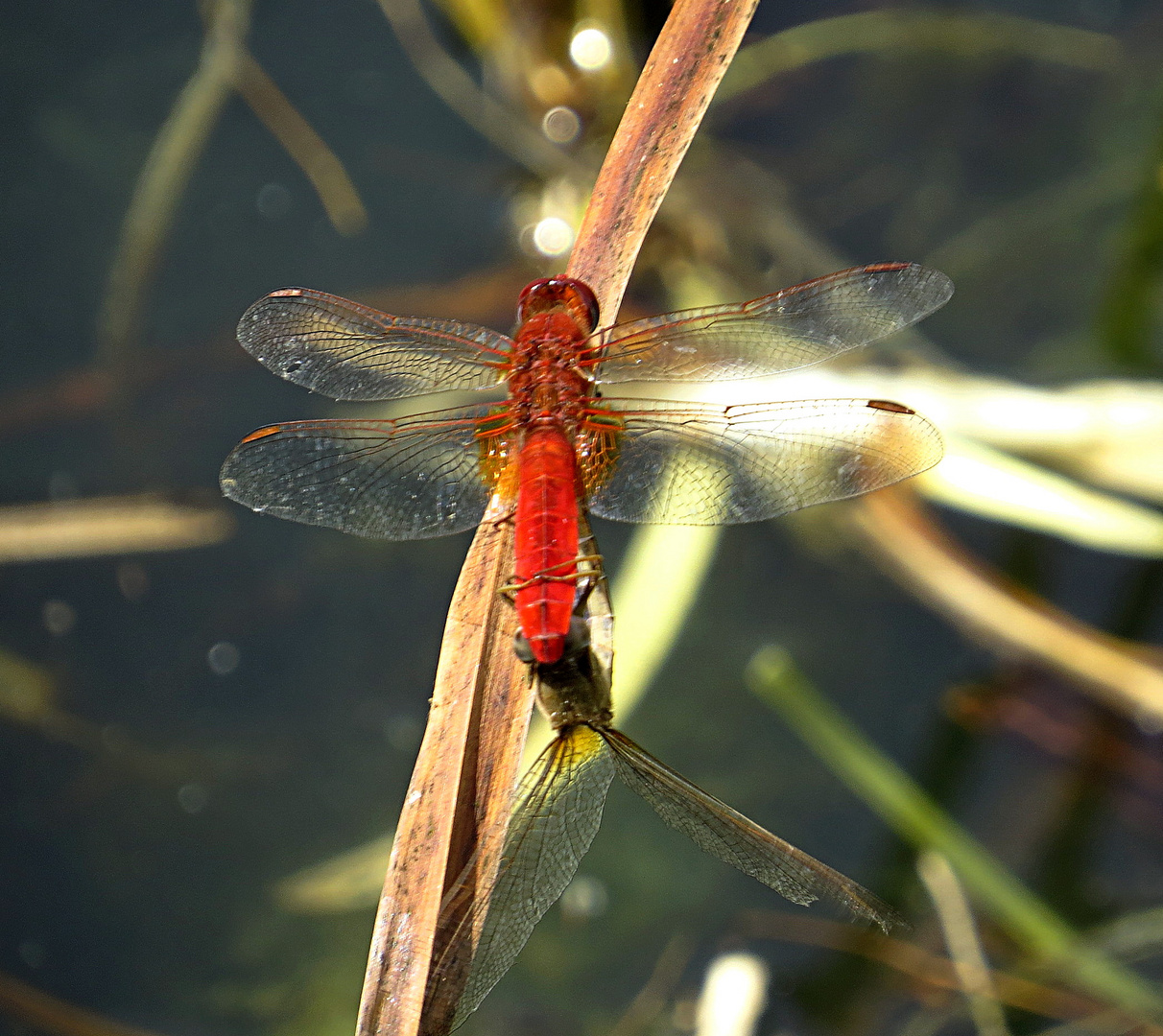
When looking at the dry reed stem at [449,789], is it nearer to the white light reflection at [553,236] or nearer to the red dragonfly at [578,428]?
the red dragonfly at [578,428]

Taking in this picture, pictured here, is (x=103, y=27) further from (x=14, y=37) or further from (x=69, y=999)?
(x=69, y=999)

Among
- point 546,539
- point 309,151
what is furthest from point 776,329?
point 309,151

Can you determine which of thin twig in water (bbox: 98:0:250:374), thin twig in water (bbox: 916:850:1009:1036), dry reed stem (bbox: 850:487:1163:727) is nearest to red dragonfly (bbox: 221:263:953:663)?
dry reed stem (bbox: 850:487:1163:727)

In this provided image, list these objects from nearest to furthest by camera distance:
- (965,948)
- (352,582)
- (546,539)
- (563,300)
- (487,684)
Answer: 1. (487,684)
2. (546,539)
3. (563,300)
4. (965,948)
5. (352,582)

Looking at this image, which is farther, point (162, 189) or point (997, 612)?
point (162, 189)

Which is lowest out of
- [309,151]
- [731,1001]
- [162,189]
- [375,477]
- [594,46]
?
[731,1001]

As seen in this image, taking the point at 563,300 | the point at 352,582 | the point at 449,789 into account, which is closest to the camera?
the point at 449,789

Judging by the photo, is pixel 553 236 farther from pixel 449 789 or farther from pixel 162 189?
pixel 449 789
